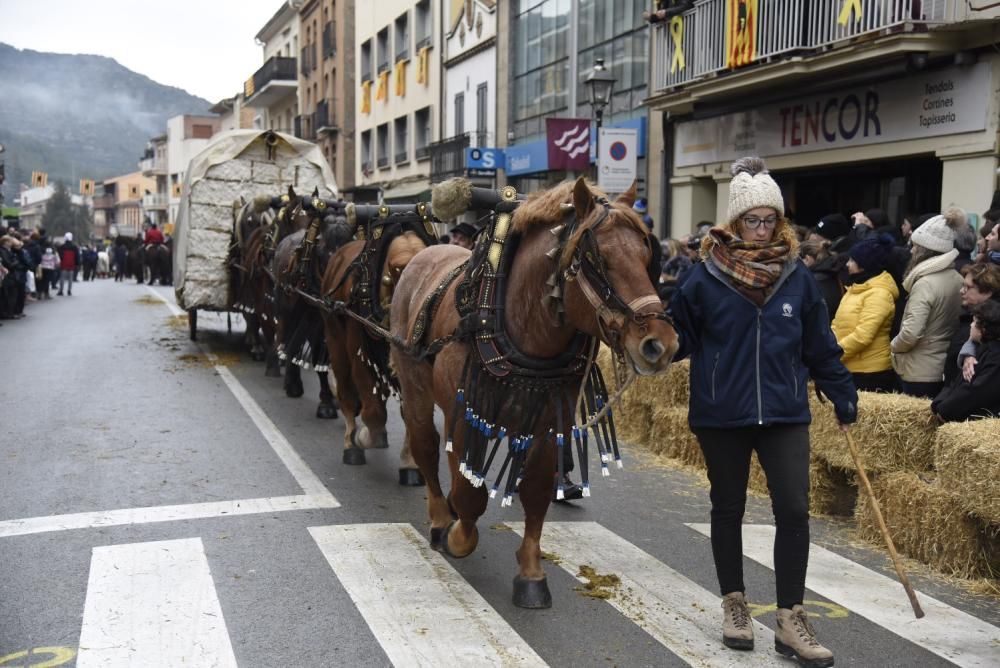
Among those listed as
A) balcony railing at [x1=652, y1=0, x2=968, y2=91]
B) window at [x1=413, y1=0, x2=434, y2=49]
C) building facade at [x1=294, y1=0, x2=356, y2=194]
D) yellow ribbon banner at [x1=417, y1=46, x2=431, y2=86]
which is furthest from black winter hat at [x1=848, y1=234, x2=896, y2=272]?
building facade at [x1=294, y1=0, x2=356, y2=194]

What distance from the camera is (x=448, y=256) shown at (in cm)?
625

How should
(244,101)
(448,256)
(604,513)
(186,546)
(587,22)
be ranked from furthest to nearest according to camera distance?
(244,101) → (587,22) → (604,513) → (448,256) → (186,546)

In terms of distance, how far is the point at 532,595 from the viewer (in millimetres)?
4961

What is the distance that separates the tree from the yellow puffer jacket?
114168 mm

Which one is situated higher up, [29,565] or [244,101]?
[244,101]

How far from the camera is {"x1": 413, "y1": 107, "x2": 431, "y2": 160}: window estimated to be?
114ft

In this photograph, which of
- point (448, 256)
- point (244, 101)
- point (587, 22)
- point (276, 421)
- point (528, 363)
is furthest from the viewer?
point (244, 101)

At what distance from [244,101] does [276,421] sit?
58.5m

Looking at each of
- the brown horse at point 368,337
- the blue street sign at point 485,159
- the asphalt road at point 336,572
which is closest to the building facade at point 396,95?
the blue street sign at point 485,159

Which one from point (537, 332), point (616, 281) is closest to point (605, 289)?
point (616, 281)

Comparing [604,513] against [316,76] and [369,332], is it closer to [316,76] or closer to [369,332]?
[369,332]

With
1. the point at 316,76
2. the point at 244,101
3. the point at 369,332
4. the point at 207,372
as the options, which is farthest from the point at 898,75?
the point at 244,101

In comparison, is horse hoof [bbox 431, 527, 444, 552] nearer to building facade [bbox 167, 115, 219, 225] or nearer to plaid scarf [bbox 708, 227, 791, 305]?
plaid scarf [bbox 708, 227, 791, 305]

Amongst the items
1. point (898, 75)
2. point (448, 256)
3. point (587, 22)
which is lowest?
point (448, 256)
